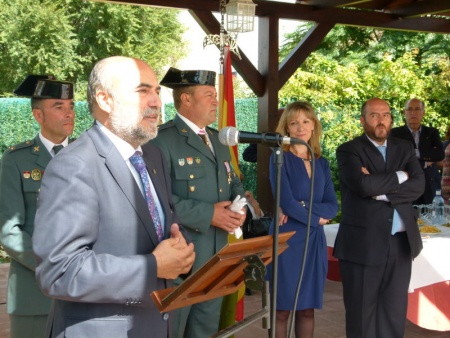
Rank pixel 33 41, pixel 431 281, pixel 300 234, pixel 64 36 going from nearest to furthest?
pixel 300 234 < pixel 431 281 < pixel 64 36 < pixel 33 41

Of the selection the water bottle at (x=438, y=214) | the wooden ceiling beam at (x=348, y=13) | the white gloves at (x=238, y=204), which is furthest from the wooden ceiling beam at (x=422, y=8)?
the white gloves at (x=238, y=204)

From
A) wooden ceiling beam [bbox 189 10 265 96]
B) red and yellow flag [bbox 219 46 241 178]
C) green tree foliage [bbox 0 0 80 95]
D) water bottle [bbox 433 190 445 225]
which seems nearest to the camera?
water bottle [bbox 433 190 445 225]

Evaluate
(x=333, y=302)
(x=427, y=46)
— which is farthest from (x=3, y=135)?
(x=427, y=46)

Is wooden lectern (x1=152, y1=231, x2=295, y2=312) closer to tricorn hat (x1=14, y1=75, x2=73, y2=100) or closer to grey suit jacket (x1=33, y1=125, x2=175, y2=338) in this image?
grey suit jacket (x1=33, y1=125, x2=175, y2=338)

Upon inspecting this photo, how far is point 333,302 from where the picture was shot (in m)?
6.40

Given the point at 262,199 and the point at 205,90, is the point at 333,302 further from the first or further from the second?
the point at 205,90

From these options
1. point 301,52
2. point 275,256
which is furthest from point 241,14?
point 275,256

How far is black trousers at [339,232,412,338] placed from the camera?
4.42 metres

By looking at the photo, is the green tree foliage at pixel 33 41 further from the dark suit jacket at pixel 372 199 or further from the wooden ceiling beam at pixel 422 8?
the dark suit jacket at pixel 372 199

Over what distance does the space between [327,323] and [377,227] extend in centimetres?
162

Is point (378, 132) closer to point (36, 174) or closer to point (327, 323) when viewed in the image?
point (327, 323)

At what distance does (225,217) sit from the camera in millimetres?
3658

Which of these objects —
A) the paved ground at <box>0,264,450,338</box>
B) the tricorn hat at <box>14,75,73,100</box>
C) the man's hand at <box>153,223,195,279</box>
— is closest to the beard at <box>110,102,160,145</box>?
the man's hand at <box>153,223,195,279</box>

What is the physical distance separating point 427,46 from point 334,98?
4.90 m
